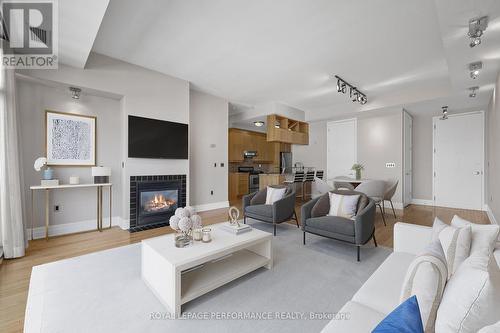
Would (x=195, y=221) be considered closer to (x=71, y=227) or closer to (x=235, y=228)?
(x=235, y=228)

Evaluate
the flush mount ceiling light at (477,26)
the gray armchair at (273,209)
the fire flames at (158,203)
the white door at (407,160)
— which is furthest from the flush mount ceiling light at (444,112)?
the fire flames at (158,203)

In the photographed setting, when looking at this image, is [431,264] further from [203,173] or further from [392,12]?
[203,173]

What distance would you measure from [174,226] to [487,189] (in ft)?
22.7

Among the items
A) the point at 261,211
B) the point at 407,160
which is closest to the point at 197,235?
the point at 261,211

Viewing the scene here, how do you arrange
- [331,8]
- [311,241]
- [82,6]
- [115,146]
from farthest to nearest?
[115,146]
[311,241]
[331,8]
[82,6]

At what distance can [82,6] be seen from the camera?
2.10 m

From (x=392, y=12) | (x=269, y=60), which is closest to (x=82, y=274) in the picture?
(x=269, y=60)

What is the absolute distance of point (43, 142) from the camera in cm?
334

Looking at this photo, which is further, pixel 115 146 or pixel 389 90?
pixel 389 90

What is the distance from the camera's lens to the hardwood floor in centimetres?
174

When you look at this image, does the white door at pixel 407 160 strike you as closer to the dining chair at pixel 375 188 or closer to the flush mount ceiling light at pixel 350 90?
the flush mount ceiling light at pixel 350 90

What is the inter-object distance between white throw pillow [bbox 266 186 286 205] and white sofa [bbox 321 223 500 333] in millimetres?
1984

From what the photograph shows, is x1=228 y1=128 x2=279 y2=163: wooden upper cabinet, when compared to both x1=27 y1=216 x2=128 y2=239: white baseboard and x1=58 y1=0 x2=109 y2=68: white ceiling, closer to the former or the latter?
x1=27 y1=216 x2=128 y2=239: white baseboard

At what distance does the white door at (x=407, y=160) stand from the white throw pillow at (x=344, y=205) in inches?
149
